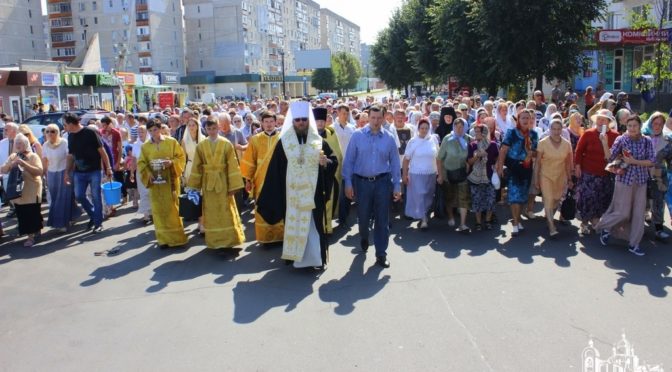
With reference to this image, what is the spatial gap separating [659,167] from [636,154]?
773mm

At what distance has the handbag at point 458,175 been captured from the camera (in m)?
8.39

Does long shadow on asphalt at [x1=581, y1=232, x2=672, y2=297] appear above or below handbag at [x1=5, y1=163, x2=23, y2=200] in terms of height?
below

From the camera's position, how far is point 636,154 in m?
6.98

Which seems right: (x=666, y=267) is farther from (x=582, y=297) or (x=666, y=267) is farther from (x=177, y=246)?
(x=177, y=246)

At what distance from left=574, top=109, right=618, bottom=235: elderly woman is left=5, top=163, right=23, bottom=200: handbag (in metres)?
7.73

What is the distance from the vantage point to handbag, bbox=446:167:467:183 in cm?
839

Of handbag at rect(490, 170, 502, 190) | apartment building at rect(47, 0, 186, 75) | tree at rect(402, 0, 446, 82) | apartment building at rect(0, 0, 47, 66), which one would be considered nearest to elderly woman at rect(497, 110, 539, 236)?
handbag at rect(490, 170, 502, 190)

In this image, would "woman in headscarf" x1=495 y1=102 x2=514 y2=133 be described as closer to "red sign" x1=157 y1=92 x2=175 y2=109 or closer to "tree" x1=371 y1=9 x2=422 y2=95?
"tree" x1=371 y1=9 x2=422 y2=95

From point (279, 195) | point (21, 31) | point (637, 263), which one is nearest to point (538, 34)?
point (637, 263)

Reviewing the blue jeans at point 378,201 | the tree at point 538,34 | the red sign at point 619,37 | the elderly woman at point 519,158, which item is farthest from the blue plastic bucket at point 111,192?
the red sign at point 619,37

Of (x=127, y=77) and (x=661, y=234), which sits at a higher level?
(x=127, y=77)

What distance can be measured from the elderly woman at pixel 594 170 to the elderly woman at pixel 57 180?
7531mm

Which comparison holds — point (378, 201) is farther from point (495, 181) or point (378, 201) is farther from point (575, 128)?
point (575, 128)

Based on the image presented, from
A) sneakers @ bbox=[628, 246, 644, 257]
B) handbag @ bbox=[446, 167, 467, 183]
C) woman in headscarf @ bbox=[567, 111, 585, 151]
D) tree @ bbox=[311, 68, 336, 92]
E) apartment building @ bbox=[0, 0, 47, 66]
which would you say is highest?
apartment building @ bbox=[0, 0, 47, 66]
